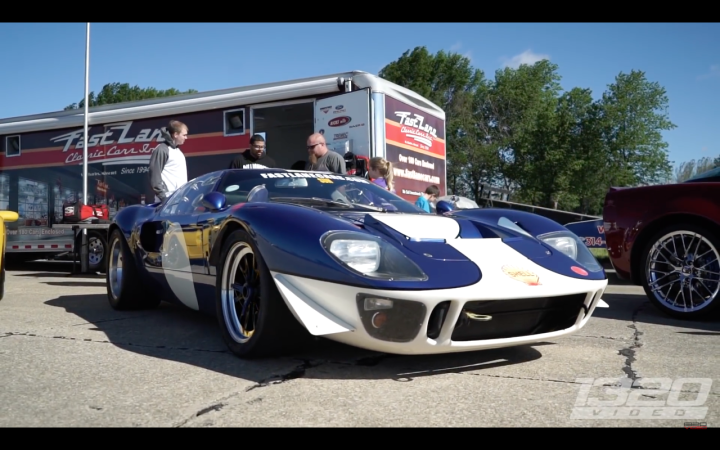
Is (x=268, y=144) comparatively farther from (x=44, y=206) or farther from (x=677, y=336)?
(x=677, y=336)

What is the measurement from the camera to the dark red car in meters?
4.61

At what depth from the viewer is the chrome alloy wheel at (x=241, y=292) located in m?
3.21

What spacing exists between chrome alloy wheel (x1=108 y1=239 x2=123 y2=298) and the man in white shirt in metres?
1.01

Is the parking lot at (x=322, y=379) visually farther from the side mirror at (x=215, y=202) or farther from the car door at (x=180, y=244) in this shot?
the side mirror at (x=215, y=202)

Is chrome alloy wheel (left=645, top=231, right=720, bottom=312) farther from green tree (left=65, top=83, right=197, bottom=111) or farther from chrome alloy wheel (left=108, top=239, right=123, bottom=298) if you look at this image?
green tree (left=65, top=83, right=197, bottom=111)

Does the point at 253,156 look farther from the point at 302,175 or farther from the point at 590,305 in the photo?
the point at 590,305

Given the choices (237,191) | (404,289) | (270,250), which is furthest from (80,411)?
(237,191)

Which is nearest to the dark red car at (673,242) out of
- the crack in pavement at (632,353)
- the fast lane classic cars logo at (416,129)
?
the crack in pavement at (632,353)

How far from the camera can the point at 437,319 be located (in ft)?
8.78

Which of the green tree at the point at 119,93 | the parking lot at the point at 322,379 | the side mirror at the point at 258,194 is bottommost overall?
the parking lot at the point at 322,379

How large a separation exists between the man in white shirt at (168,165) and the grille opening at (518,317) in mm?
4274

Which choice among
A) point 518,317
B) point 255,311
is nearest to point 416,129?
point 255,311
